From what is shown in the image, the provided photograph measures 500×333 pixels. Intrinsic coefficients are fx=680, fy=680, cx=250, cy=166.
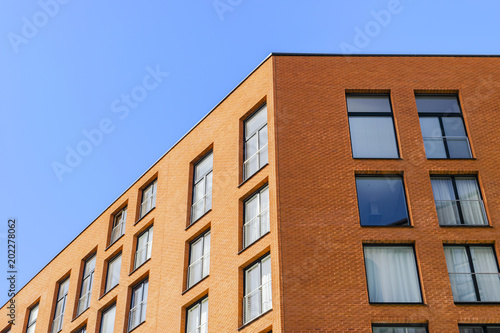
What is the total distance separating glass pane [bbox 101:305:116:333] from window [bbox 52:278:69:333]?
170 inches

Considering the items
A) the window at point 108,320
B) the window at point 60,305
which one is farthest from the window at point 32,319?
the window at point 108,320

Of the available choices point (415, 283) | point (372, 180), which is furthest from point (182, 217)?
point (415, 283)

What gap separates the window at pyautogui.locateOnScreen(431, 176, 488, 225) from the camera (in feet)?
81.2

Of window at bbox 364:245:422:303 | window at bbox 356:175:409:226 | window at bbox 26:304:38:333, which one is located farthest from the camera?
window at bbox 26:304:38:333

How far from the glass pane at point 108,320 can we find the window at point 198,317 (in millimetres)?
6266

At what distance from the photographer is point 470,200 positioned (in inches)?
993

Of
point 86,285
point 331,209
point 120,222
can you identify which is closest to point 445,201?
point 331,209

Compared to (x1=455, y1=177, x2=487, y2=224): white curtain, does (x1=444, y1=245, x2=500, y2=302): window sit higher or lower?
lower

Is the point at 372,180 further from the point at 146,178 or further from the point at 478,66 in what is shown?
the point at 146,178

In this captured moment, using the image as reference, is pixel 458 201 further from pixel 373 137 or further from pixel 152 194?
pixel 152 194

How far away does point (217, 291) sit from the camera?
2612 cm

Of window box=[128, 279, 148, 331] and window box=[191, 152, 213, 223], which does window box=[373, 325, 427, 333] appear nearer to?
window box=[191, 152, 213, 223]

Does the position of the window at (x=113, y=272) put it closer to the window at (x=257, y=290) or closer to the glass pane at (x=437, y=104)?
the window at (x=257, y=290)

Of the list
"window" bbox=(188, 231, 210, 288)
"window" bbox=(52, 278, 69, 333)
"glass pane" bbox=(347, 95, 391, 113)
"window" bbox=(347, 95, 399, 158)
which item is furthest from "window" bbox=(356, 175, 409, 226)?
"window" bbox=(52, 278, 69, 333)
